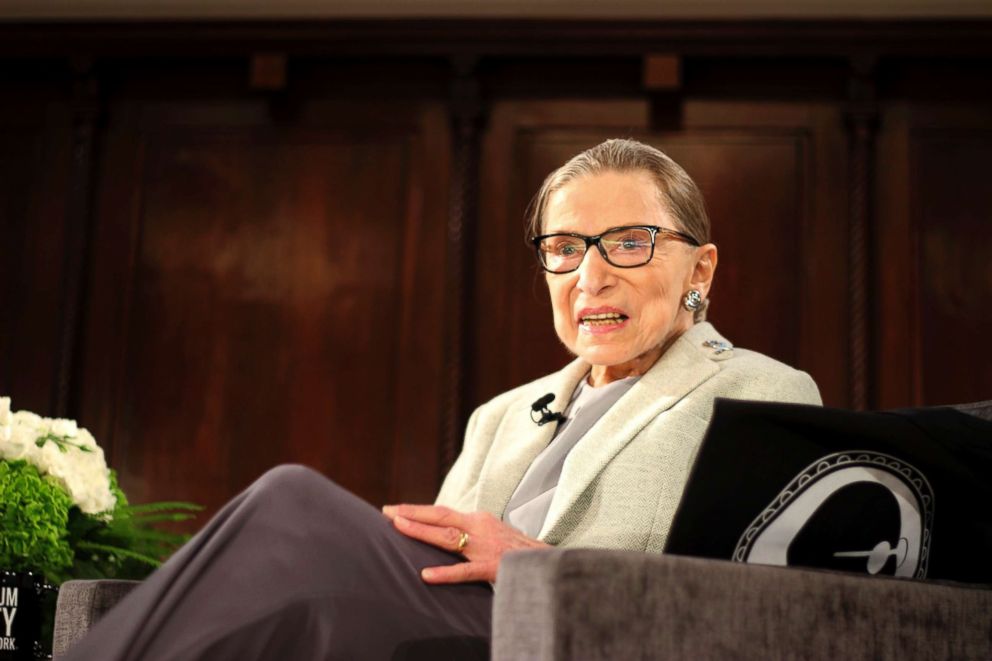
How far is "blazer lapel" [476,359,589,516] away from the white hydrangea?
0.68 m

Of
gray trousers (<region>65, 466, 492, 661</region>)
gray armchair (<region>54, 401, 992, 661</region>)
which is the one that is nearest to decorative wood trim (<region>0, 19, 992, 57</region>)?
gray trousers (<region>65, 466, 492, 661</region>)

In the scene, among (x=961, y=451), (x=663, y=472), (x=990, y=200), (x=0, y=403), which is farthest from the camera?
(x=990, y=200)

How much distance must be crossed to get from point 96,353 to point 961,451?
3785 millimetres

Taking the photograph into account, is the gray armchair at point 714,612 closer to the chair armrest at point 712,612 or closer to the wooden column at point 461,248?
the chair armrest at point 712,612

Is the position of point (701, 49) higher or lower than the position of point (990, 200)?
higher

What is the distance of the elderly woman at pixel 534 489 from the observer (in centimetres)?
124

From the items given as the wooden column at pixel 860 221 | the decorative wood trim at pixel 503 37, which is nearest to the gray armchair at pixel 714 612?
the wooden column at pixel 860 221

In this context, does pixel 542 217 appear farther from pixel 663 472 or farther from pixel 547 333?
pixel 547 333

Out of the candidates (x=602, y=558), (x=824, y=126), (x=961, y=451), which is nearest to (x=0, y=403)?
(x=602, y=558)

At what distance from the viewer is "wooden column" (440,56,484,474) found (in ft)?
14.0

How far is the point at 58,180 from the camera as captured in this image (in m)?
4.59

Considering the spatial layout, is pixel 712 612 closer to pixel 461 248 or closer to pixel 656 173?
pixel 656 173

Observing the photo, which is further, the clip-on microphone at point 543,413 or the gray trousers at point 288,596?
the clip-on microphone at point 543,413

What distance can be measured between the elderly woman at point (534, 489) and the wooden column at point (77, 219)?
104 inches
